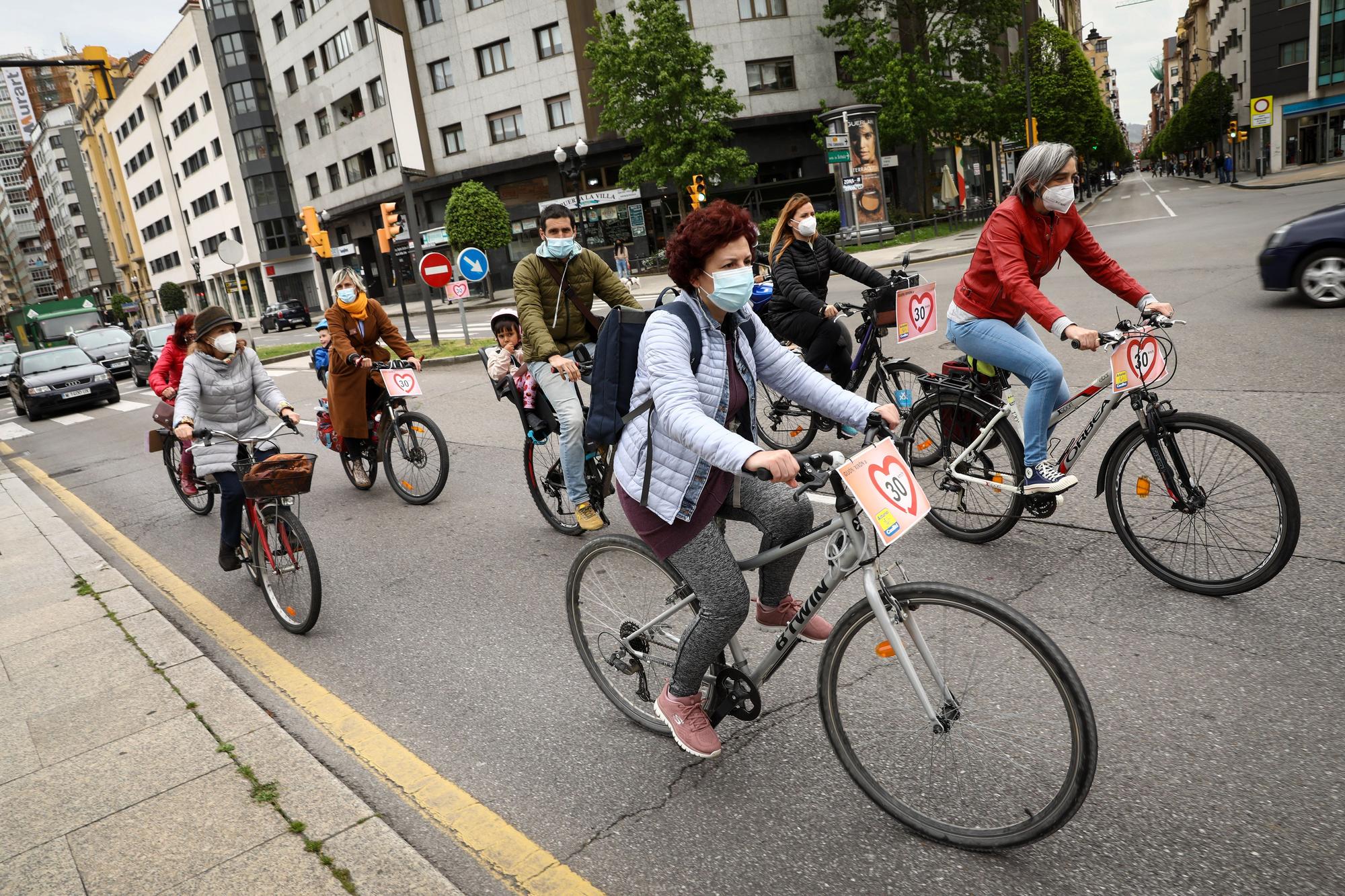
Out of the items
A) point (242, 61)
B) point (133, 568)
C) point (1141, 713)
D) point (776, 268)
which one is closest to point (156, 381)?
point (133, 568)

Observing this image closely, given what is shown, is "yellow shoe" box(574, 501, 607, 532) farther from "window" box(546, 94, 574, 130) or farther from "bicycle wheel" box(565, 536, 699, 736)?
"window" box(546, 94, 574, 130)

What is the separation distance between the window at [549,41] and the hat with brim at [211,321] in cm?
3819

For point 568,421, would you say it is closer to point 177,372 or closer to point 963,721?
point 963,721

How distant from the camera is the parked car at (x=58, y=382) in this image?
18.6 m

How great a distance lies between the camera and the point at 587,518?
574cm

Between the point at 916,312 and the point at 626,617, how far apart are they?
363 cm

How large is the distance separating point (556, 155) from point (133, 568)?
2100 centimetres

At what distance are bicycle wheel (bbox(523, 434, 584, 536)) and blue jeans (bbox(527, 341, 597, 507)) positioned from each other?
0.17 m

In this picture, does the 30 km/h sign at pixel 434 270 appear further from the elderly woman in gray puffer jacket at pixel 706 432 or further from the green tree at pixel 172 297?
the green tree at pixel 172 297

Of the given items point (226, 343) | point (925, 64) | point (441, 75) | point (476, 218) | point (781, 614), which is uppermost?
point (441, 75)

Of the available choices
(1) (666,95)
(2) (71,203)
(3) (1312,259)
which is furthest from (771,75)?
(2) (71,203)

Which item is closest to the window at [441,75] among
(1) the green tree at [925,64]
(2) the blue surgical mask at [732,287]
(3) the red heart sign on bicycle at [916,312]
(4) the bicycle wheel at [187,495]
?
(1) the green tree at [925,64]

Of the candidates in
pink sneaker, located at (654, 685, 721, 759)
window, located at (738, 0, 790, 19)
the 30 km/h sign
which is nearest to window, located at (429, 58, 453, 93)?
window, located at (738, 0, 790, 19)

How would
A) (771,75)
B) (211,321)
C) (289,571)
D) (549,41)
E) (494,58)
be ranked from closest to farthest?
(289,571) → (211,321) → (771,75) → (549,41) → (494,58)
